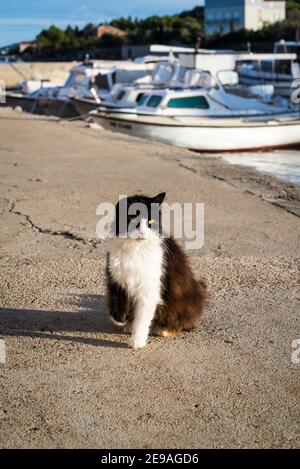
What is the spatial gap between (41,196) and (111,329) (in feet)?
16.7

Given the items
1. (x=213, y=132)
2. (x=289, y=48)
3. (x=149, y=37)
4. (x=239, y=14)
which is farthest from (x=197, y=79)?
(x=239, y=14)

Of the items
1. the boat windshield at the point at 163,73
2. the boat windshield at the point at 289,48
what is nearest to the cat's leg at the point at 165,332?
the boat windshield at the point at 163,73

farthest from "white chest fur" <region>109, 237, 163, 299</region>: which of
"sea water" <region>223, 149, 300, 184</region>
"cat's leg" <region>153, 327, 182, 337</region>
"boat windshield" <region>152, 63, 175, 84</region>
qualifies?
"boat windshield" <region>152, 63, 175, 84</region>

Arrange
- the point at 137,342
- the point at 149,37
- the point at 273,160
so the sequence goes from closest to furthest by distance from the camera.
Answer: the point at 137,342
the point at 273,160
the point at 149,37

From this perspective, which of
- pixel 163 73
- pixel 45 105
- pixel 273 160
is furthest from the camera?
pixel 45 105

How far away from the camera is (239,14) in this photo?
104688mm

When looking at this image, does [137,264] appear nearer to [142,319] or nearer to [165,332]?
[142,319]

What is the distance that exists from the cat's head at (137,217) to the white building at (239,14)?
97946mm

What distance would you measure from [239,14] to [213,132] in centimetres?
8801

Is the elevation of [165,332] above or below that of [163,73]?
above

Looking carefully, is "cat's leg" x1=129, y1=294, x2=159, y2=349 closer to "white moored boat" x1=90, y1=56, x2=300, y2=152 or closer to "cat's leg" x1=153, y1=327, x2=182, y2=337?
"cat's leg" x1=153, y1=327, x2=182, y2=337

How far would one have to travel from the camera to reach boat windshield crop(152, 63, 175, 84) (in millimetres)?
27547

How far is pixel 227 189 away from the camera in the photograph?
10664mm

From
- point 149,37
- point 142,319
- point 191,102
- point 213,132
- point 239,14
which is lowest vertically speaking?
point 149,37
